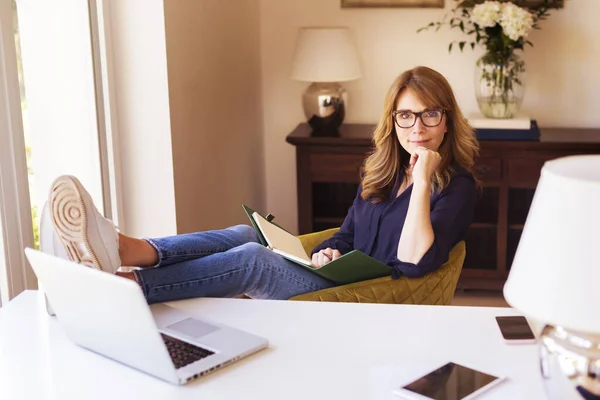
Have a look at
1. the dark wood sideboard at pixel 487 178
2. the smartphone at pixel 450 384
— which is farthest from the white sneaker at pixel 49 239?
the dark wood sideboard at pixel 487 178

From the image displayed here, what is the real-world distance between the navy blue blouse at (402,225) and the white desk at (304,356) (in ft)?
1.74

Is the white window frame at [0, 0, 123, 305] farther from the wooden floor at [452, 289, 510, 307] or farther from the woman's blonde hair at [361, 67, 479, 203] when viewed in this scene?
the wooden floor at [452, 289, 510, 307]

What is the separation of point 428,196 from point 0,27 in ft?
4.17

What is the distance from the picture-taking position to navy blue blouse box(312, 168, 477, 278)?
93.7 inches

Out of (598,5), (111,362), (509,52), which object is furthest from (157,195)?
(598,5)

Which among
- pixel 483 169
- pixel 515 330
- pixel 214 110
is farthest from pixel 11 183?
pixel 483 169

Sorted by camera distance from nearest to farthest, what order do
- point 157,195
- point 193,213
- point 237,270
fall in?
1. point 237,270
2. point 157,195
3. point 193,213

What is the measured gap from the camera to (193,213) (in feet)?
11.0

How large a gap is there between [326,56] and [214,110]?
58 centimetres

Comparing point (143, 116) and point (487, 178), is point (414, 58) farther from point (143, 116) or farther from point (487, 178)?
point (143, 116)

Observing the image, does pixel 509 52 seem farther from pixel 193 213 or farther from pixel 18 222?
pixel 18 222

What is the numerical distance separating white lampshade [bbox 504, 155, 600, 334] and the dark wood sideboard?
8.52 feet

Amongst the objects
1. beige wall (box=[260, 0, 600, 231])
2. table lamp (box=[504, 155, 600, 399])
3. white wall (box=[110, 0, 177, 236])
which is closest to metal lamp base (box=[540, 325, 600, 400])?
table lamp (box=[504, 155, 600, 399])

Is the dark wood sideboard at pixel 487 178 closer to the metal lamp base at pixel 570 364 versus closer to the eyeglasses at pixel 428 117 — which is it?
the eyeglasses at pixel 428 117
